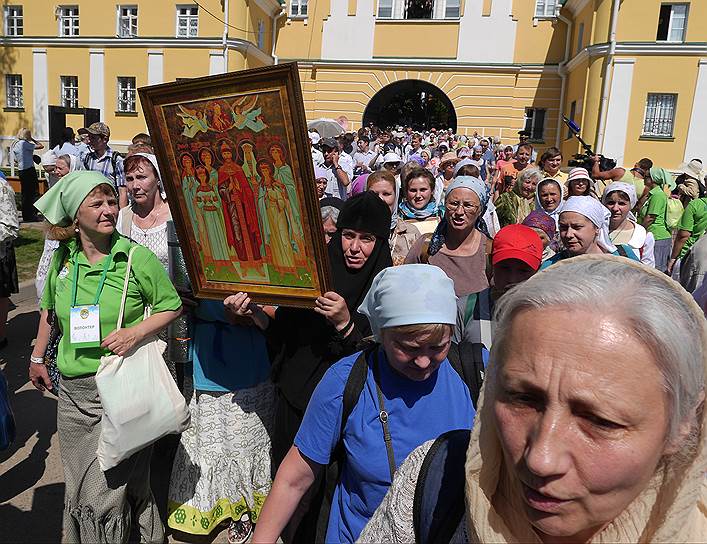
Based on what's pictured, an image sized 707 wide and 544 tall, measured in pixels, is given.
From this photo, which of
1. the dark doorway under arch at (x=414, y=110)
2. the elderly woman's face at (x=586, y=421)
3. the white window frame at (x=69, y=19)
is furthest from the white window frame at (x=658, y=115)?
the white window frame at (x=69, y=19)

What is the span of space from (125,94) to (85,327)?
2789 centimetres

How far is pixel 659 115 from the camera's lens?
75.5ft

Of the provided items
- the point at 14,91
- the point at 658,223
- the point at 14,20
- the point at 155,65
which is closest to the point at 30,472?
the point at 658,223

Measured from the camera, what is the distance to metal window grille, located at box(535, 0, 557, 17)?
27516 millimetres

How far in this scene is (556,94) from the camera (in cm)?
2797

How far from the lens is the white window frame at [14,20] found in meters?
28.4

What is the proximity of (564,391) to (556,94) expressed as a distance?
29.9 metres

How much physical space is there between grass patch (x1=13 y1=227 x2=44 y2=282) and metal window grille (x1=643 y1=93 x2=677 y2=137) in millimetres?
21860

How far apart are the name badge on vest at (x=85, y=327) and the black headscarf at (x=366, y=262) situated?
113cm

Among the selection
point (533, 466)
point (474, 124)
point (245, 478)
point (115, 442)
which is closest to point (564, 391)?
point (533, 466)

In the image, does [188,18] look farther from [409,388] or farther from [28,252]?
[409,388]

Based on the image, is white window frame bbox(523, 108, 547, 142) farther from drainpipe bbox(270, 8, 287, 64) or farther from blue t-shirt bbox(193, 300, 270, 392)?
blue t-shirt bbox(193, 300, 270, 392)

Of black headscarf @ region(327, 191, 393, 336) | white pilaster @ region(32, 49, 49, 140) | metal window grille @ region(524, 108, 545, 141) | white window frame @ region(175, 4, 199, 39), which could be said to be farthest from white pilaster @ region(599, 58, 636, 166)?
white pilaster @ region(32, 49, 49, 140)

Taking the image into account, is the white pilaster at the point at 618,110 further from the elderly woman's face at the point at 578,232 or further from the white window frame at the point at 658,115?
the elderly woman's face at the point at 578,232
